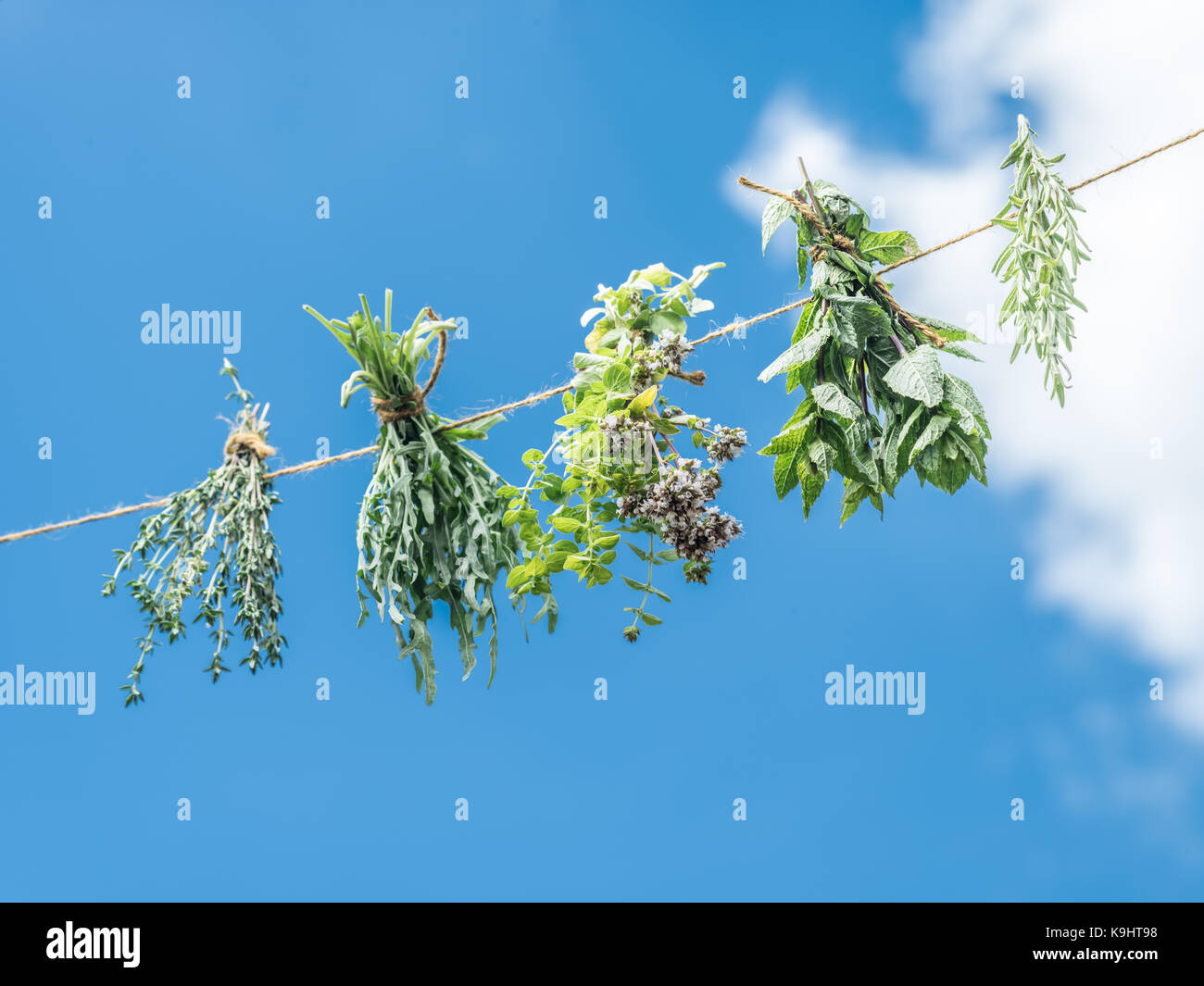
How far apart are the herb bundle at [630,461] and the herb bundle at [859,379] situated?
12cm

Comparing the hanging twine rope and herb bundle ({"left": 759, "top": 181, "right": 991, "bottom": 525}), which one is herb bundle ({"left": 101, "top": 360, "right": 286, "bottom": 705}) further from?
herb bundle ({"left": 759, "top": 181, "right": 991, "bottom": 525})

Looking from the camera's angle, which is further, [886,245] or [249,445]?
[249,445]

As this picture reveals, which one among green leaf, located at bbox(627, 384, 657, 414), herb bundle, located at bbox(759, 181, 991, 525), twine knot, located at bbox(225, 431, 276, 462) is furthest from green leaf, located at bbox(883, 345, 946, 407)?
twine knot, located at bbox(225, 431, 276, 462)

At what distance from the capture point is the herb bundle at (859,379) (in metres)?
1.37

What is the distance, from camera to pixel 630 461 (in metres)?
1.47

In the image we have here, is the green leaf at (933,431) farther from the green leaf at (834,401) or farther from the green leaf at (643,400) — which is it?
the green leaf at (643,400)

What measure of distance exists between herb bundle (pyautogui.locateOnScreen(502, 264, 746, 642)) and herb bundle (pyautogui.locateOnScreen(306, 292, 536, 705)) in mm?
90

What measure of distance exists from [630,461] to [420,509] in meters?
0.37

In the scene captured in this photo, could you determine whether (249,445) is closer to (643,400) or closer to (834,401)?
(643,400)

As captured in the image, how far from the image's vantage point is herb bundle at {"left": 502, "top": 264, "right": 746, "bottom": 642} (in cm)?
142

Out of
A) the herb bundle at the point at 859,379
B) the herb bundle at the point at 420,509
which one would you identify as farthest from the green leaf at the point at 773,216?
the herb bundle at the point at 420,509

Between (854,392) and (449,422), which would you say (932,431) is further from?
(449,422)

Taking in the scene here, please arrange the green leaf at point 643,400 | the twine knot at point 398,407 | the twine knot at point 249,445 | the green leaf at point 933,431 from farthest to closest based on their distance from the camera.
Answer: the twine knot at point 249,445 < the twine knot at point 398,407 < the green leaf at point 643,400 < the green leaf at point 933,431

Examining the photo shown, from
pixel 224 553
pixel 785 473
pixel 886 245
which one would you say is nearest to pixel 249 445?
pixel 224 553
